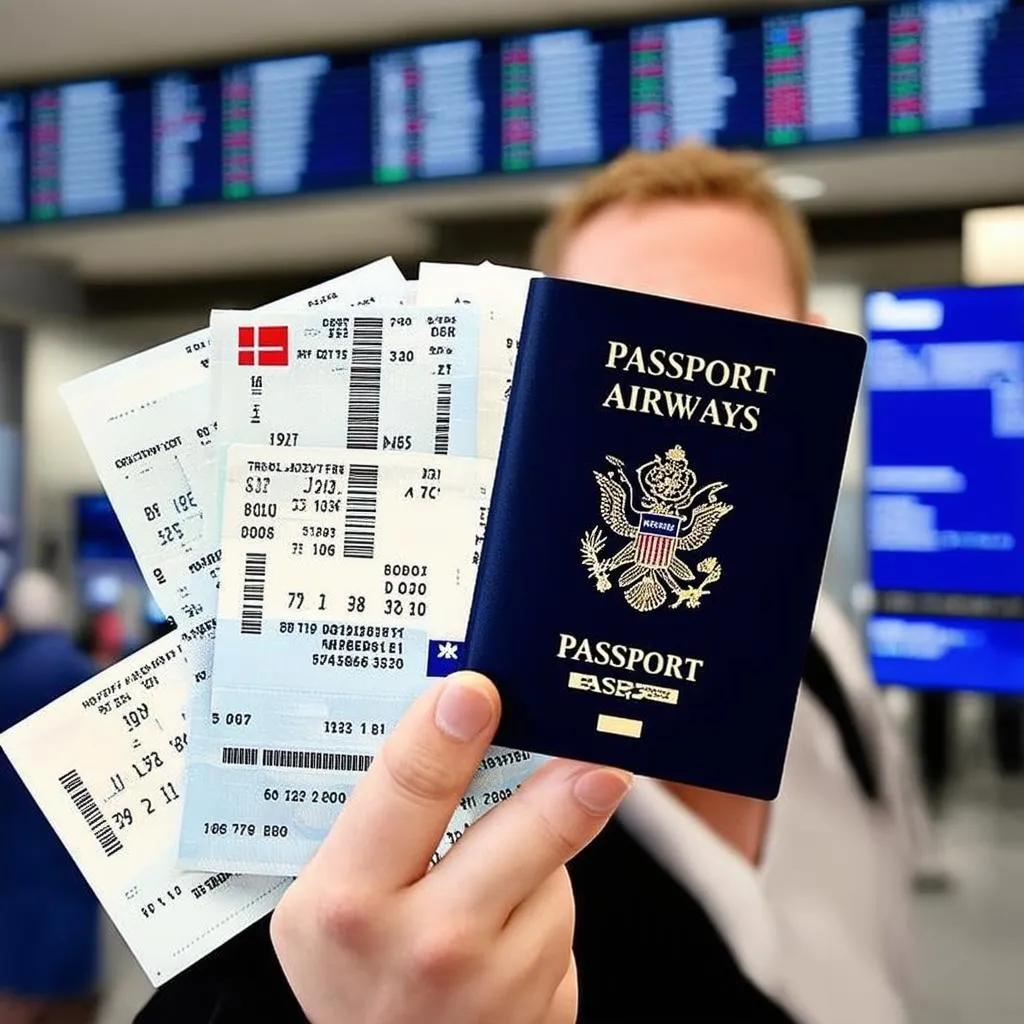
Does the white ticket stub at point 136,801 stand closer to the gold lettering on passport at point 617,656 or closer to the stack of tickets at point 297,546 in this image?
the stack of tickets at point 297,546

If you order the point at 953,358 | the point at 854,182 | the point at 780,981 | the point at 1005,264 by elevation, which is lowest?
the point at 780,981

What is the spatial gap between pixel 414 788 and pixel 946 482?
4.81ft

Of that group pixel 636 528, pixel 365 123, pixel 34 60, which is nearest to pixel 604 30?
pixel 365 123

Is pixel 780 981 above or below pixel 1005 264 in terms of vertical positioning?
below

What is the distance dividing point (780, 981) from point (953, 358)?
3.26ft

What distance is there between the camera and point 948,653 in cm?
174

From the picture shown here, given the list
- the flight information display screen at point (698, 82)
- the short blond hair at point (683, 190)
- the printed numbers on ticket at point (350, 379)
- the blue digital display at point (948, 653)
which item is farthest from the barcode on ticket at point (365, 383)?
the blue digital display at point (948, 653)

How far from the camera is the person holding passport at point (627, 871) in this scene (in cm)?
50

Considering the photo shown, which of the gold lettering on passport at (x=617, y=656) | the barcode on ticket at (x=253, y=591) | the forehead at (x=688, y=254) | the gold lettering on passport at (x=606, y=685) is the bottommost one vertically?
the gold lettering on passport at (x=606, y=685)

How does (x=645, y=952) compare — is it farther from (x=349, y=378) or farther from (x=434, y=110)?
(x=434, y=110)

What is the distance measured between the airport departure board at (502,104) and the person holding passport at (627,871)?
365 millimetres

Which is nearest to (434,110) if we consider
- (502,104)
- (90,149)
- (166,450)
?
(502,104)

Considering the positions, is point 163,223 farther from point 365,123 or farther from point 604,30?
point 604,30

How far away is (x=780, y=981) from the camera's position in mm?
1197
